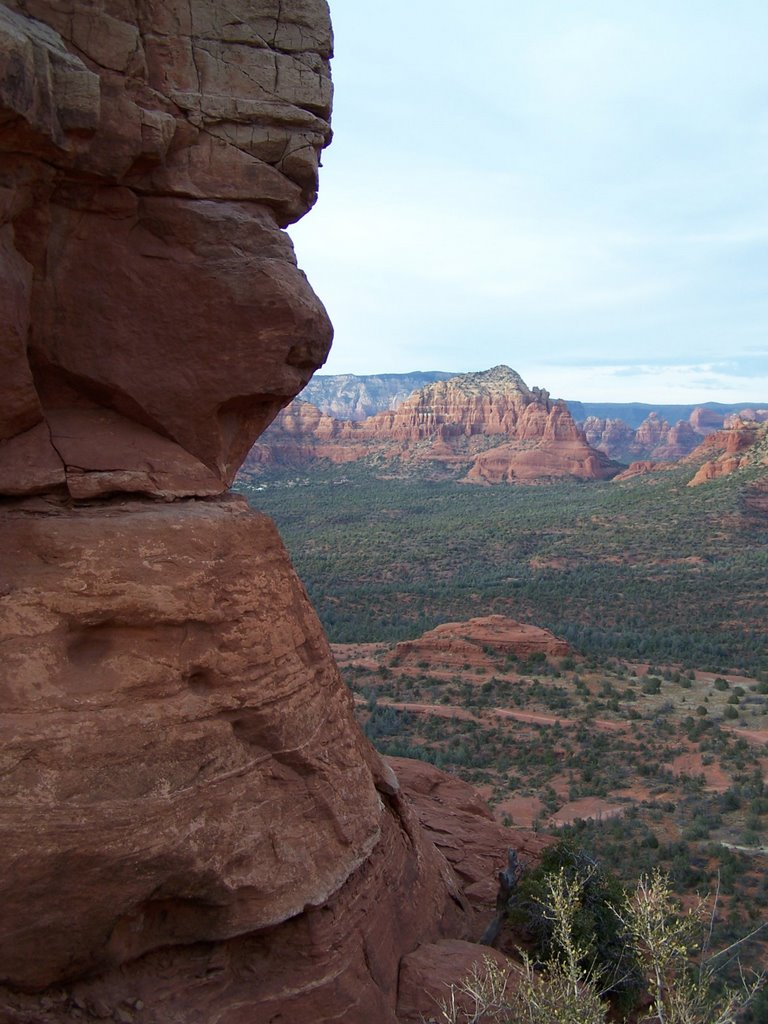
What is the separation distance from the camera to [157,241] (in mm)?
6840

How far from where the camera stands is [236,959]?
21.1 ft

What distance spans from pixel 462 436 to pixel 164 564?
124 metres

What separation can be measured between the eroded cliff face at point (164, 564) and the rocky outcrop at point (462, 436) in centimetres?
10243

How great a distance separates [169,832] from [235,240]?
15.5 feet

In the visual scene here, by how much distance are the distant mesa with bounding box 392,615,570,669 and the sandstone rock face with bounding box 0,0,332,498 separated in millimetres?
26805

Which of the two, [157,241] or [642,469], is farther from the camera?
[642,469]

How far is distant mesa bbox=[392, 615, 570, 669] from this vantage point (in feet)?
109

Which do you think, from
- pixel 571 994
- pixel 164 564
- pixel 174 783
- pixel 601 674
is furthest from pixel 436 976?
pixel 601 674

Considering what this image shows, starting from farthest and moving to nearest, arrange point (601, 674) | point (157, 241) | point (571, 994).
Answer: point (601, 674) < point (157, 241) < point (571, 994)

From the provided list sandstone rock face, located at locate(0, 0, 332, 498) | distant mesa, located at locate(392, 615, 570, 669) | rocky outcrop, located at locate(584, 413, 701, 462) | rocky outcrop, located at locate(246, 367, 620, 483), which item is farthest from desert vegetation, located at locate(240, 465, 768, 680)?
rocky outcrop, located at locate(584, 413, 701, 462)

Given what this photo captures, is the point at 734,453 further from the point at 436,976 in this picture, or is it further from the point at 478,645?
the point at 436,976

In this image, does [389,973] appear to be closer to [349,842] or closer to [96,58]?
[349,842]

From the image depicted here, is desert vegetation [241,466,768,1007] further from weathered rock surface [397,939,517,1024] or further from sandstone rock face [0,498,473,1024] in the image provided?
sandstone rock face [0,498,473,1024]

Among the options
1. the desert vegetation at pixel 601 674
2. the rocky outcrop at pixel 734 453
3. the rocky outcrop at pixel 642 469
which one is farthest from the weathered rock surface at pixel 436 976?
the rocky outcrop at pixel 642 469
